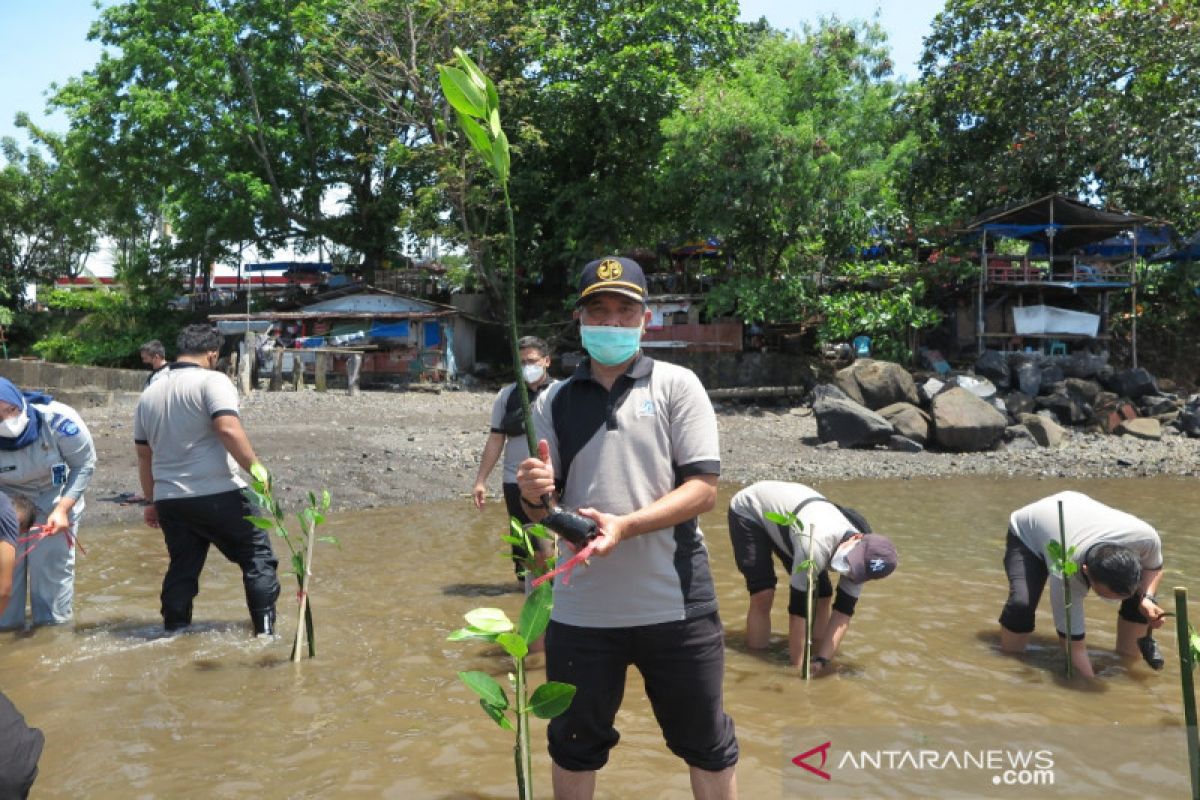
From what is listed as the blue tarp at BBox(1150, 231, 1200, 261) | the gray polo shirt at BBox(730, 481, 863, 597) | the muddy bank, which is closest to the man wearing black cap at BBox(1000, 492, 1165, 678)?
the gray polo shirt at BBox(730, 481, 863, 597)

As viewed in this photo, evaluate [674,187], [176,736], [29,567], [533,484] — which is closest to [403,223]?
[674,187]

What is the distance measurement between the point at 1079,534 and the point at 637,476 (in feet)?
11.4

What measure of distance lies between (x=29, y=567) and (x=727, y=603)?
4.71m

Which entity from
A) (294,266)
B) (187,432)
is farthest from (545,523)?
(294,266)

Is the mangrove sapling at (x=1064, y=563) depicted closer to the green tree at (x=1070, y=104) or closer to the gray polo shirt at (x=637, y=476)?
the gray polo shirt at (x=637, y=476)

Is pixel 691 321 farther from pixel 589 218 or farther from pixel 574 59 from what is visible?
pixel 574 59

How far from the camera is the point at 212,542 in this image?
5074 mm

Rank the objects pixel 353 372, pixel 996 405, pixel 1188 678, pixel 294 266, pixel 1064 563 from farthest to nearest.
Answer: pixel 294 266 < pixel 353 372 < pixel 996 405 < pixel 1064 563 < pixel 1188 678

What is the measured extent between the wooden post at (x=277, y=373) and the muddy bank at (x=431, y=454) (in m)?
1.30

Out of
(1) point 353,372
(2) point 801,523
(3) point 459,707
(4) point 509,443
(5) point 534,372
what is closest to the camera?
(3) point 459,707

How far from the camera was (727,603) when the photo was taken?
6.71 meters

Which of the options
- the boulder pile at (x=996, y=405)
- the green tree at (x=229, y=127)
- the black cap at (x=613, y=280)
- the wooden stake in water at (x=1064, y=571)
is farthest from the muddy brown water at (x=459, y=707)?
the green tree at (x=229, y=127)

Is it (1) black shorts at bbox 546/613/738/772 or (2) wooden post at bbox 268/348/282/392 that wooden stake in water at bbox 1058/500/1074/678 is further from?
(2) wooden post at bbox 268/348/282/392

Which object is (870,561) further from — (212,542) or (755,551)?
(212,542)
